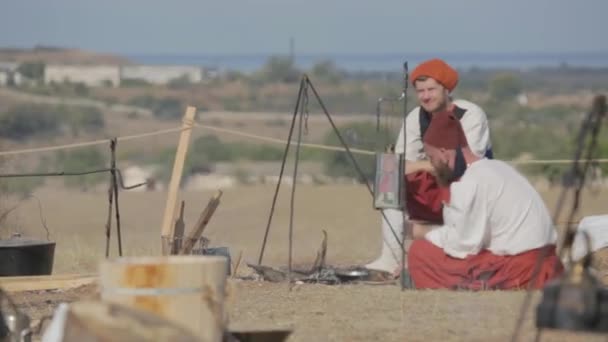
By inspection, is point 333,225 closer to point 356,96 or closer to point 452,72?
point 452,72

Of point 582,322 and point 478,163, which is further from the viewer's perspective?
point 478,163

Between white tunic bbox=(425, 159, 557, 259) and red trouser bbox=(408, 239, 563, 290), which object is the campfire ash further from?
white tunic bbox=(425, 159, 557, 259)

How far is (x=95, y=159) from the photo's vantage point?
3681cm

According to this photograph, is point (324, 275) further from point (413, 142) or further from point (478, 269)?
point (478, 269)

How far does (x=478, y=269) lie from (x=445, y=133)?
902mm

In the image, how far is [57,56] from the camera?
111875 millimetres

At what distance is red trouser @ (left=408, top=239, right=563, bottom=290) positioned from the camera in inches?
361

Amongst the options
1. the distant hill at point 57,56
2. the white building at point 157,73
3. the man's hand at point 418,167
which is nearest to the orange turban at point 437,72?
the man's hand at point 418,167

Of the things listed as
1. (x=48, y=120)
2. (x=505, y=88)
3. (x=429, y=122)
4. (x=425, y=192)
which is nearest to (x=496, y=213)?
(x=425, y=192)

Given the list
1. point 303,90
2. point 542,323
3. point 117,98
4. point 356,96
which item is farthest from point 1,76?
point 542,323

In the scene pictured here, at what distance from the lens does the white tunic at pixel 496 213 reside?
9070mm

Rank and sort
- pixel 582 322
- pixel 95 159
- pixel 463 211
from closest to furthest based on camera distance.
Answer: pixel 582 322 → pixel 463 211 → pixel 95 159

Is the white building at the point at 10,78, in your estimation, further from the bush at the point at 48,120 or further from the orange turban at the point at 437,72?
the orange turban at the point at 437,72

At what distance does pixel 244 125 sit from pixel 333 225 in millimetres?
39198
